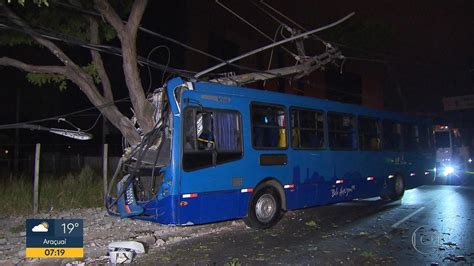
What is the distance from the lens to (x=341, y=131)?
12305mm

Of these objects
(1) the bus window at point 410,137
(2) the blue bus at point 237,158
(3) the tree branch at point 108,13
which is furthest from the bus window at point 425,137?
(3) the tree branch at point 108,13

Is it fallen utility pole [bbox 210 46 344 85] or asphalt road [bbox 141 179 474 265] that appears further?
fallen utility pole [bbox 210 46 344 85]

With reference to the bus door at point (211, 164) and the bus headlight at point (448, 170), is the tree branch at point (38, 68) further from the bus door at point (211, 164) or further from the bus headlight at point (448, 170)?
the bus headlight at point (448, 170)

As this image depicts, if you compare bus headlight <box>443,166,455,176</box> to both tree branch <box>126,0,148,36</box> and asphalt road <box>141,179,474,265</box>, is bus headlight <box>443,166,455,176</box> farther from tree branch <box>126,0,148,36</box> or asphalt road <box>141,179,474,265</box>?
tree branch <box>126,0,148,36</box>

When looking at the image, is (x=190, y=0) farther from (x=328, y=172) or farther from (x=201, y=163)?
(x=201, y=163)

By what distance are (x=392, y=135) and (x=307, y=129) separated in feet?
17.2

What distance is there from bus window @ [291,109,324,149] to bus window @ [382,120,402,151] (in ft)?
13.0

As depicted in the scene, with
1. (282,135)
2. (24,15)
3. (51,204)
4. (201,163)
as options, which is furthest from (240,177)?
(24,15)

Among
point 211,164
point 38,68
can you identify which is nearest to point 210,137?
point 211,164

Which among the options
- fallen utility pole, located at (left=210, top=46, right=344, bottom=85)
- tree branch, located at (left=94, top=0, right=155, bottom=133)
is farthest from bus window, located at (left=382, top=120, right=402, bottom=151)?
tree branch, located at (left=94, top=0, right=155, bottom=133)

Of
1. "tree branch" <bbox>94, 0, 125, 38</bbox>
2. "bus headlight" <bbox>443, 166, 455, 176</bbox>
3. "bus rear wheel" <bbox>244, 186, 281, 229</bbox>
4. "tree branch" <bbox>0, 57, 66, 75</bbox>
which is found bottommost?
"bus rear wheel" <bbox>244, 186, 281, 229</bbox>

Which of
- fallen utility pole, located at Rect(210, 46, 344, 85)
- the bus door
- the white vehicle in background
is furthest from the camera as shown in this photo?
the white vehicle in background

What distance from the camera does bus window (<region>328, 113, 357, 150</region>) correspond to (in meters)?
11.9

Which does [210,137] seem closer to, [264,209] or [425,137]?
[264,209]
